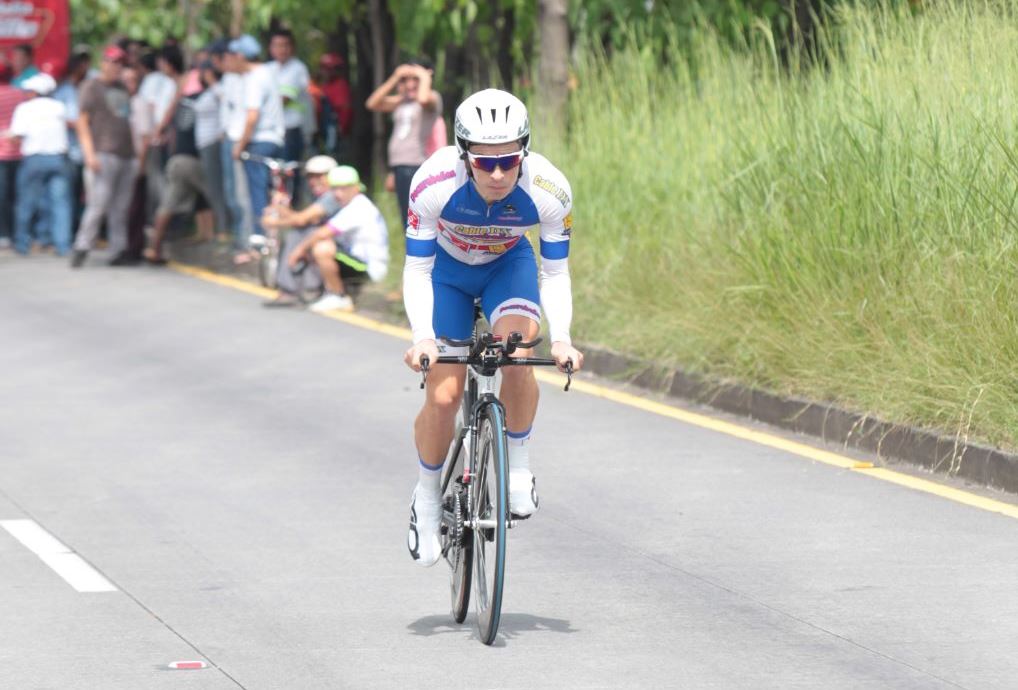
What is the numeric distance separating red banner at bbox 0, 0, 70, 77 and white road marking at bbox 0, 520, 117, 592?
15805 mm

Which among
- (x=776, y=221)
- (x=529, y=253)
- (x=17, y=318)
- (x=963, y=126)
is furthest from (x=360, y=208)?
(x=529, y=253)

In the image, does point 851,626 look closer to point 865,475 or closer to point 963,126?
point 865,475

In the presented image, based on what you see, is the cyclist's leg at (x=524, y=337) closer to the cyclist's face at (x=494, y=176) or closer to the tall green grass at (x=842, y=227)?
the cyclist's face at (x=494, y=176)

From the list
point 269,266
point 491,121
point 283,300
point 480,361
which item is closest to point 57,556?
point 480,361

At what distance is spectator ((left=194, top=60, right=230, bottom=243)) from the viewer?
65.2 feet

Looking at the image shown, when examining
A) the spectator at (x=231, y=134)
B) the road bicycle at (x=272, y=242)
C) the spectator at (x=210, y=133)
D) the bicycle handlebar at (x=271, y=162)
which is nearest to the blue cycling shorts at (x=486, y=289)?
the road bicycle at (x=272, y=242)

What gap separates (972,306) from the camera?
10227 millimetres

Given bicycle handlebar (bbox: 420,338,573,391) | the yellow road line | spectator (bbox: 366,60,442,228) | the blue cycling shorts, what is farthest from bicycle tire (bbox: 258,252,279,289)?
bicycle handlebar (bbox: 420,338,573,391)

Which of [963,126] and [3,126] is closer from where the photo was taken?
[963,126]

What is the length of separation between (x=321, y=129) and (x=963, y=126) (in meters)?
12.7

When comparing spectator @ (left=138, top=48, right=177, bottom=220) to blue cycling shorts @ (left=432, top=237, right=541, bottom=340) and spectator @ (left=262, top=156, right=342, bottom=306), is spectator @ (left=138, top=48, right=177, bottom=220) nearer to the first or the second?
spectator @ (left=262, top=156, right=342, bottom=306)

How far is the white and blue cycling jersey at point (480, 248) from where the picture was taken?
6852 mm

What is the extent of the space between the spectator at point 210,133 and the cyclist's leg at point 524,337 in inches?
512

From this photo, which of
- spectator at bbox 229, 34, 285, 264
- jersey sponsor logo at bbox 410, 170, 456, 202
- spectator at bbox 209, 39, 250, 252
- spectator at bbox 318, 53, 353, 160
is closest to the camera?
jersey sponsor logo at bbox 410, 170, 456, 202
